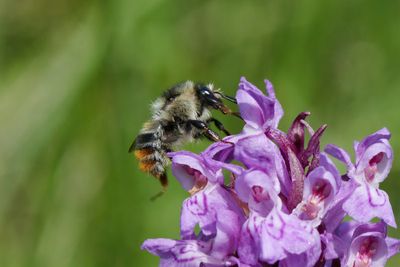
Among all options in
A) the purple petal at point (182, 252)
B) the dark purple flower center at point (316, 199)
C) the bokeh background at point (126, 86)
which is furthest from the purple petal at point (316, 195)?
the bokeh background at point (126, 86)

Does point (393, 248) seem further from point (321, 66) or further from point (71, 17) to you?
point (71, 17)

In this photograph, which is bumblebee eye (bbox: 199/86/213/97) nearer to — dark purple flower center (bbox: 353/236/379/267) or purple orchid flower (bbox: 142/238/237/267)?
purple orchid flower (bbox: 142/238/237/267)

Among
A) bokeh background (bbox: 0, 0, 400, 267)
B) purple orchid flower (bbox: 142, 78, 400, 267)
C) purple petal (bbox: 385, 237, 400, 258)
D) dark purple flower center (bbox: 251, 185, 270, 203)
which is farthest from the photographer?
bokeh background (bbox: 0, 0, 400, 267)

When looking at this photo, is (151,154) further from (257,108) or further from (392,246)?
(392,246)

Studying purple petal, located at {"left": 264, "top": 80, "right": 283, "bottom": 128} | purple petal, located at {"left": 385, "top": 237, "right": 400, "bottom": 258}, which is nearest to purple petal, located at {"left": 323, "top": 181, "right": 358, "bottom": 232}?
purple petal, located at {"left": 385, "top": 237, "right": 400, "bottom": 258}

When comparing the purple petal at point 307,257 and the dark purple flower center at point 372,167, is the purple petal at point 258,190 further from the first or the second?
the dark purple flower center at point 372,167

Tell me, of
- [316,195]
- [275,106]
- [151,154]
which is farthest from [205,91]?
[316,195]

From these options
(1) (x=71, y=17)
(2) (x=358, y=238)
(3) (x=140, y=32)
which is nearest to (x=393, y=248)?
(2) (x=358, y=238)
